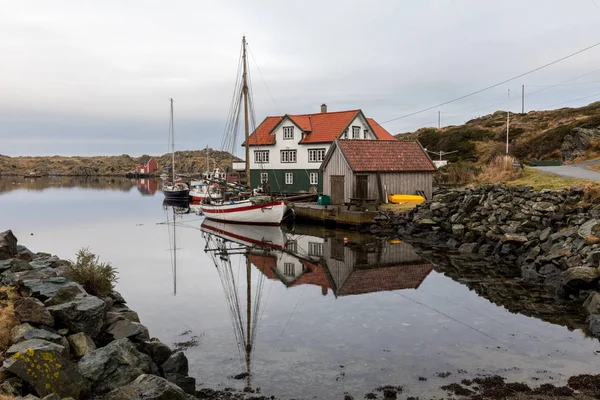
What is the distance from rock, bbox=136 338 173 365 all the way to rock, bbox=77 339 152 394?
4.36 ft

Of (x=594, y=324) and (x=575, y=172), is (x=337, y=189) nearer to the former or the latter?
(x=575, y=172)

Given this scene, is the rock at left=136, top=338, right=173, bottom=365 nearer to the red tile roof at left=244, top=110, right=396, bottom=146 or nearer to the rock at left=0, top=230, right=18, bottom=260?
the rock at left=0, top=230, right=18, bottom=260

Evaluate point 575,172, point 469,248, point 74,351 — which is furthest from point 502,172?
point 74,351

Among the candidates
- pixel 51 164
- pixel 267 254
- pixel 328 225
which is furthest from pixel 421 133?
pixel 51 164

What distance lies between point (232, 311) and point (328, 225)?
20.0 m

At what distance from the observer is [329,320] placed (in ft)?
45.6

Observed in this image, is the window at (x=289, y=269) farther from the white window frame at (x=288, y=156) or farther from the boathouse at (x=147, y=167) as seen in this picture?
the boathouse at (x=147, y=167)

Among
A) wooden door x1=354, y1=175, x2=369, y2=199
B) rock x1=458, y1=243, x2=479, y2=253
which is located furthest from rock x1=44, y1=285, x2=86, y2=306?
wooden door x1=354, y1=175, x2=369, y2=199

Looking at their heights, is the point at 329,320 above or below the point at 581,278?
below

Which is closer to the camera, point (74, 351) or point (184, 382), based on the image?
point (74, 351)

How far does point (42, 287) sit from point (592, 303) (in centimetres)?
1484

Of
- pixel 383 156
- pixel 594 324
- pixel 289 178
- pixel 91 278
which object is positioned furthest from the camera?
pixel 289 178

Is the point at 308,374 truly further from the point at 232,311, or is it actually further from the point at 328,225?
the point at 328,225

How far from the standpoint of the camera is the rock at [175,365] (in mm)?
9695
